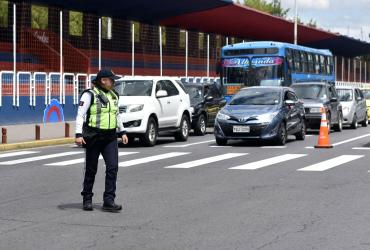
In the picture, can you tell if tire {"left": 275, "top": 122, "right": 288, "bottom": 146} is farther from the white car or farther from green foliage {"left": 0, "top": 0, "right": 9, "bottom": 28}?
green foliage {"left": 0, "top": 0, "right": 9, "bottom": 28}

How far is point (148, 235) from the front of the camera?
842cm

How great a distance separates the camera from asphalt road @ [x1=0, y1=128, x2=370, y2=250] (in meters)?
8.20

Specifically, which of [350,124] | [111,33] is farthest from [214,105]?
[111,33]

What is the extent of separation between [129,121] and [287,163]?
18.3 ft

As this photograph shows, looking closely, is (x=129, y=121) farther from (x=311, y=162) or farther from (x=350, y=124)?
(x=350, y=124)

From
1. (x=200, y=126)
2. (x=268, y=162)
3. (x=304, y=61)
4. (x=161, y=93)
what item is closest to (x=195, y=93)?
(x=200, y=126)

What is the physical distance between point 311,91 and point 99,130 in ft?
62.4

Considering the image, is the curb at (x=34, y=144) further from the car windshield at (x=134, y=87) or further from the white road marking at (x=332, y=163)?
the white road marking at (x=332, y=163)

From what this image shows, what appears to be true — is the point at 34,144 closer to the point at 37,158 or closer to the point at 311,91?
the point at 37,158

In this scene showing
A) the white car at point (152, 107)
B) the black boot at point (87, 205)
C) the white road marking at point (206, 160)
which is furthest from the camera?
the white car at point (152, 107)

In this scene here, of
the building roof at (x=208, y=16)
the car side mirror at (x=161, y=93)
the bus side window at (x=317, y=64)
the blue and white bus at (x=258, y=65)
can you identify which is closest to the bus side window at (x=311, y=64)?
the bus side window at (x=317, y=64)

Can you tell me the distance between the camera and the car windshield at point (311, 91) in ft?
92.0

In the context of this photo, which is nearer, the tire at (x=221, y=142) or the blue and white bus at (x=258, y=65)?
the tire at (x=221, y=142)

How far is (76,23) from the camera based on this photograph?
39719 millimetres
